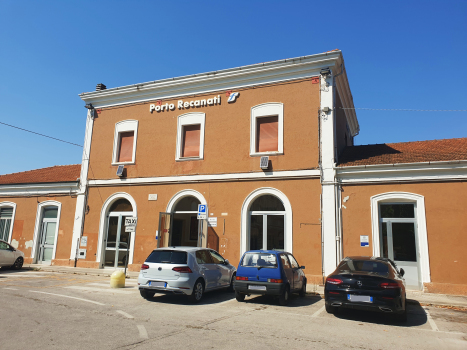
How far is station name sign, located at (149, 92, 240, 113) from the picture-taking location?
16.5 meters

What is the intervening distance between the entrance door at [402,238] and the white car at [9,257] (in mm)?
16281

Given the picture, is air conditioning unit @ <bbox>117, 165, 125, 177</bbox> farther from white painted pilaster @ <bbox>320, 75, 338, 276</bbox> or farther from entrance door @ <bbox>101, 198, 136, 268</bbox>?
white painted pilaster @ <bbox>320, 75, 338, 276</bbox>

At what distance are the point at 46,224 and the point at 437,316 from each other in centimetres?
1896

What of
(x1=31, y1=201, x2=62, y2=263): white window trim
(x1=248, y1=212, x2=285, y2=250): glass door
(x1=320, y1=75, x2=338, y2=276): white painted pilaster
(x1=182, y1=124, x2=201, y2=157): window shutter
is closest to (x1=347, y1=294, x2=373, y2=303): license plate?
(x1=320, y1=75, x2=338, y2=276): white painted pilaster

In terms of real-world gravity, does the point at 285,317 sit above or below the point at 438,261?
below

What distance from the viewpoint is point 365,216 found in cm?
1328

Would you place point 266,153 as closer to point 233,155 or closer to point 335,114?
point 233,155

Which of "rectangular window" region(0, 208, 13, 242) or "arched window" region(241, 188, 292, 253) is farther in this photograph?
"rectangular window" region(0, 208, 13, 242)

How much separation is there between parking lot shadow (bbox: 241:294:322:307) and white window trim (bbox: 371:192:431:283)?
3.46m

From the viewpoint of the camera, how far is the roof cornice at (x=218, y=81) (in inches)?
592

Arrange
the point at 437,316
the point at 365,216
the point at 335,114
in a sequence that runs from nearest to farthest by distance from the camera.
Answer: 1. the point at 437,316
2. the point at 365,216
3. the point at 335,114

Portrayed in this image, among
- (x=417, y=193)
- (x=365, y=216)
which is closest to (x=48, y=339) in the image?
(x=365, y=216)

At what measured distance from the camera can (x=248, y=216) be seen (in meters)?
15.2

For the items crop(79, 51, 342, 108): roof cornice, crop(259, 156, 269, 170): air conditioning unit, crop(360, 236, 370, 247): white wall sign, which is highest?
crop(79, 51, 342, 108): roof cornice
